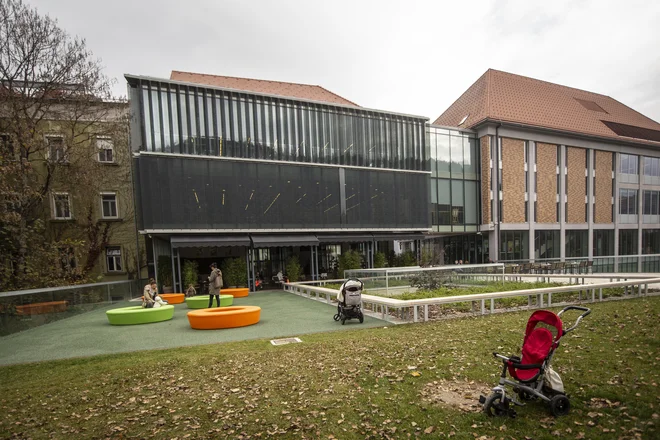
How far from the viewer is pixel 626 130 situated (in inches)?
1527

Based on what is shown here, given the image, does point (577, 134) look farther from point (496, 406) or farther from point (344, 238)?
point (496, 406)

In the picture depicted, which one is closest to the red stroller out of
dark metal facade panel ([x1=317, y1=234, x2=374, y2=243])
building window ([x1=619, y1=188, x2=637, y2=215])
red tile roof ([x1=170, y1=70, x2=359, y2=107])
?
dark metal facade panel ([x1=317, y1=234, x2=374, y2=243])

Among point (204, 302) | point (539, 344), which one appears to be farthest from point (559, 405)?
point (204, 302)

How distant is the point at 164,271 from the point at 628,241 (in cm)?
4579

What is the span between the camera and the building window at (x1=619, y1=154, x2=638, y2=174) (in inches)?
1478

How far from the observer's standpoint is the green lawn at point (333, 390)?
4.22 meters

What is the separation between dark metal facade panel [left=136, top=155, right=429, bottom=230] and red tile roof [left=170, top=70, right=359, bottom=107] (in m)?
6.82

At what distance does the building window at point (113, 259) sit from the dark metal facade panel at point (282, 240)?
12.3 m

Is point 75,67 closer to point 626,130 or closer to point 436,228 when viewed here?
point 436,228

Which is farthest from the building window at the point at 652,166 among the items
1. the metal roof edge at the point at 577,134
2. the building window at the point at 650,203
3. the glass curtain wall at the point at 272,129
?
the glass curtain wall at the point at 272,129

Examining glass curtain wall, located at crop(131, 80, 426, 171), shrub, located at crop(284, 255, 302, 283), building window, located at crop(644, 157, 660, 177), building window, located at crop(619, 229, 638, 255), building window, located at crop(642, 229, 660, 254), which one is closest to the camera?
glass curtain wall, located at crop(131, 80, 426, 171)

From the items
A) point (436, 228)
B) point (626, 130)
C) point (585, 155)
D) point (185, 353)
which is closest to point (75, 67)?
point (185, 353)

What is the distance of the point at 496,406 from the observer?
14.0 feet

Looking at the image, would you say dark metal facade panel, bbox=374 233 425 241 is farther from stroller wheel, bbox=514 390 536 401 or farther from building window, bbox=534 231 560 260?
stroller wheel, bbox=514 390 536 401
